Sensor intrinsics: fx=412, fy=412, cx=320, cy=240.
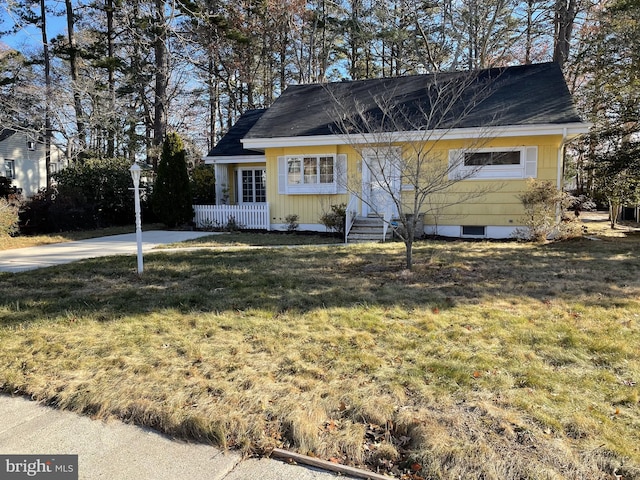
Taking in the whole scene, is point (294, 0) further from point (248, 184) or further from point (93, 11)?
point (248, 184)

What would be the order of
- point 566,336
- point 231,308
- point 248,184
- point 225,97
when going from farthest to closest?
point 225,97
point 248,184
point 231,308
point 566,336

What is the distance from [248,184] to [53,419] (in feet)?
46.4

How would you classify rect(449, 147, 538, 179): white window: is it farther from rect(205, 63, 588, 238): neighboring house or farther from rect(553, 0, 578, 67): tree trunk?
rect(553, 0, 578, 67): tree trunk

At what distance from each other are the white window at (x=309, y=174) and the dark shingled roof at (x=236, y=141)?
297cm

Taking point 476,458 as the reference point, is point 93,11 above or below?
above

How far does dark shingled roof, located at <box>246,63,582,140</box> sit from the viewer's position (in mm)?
10844

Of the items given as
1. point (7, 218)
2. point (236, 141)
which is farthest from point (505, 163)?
point (7, 218)

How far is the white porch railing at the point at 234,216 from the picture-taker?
13555 millimetres

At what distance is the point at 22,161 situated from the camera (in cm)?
3253

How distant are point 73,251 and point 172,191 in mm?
5357

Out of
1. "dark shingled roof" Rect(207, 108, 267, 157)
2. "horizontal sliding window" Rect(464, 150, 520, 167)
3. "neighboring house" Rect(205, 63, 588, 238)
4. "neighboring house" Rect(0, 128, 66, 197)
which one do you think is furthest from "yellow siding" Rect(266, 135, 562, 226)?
"neighboring house" Rect(0, 128, 66, 197)

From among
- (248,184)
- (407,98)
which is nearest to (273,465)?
(407,98)

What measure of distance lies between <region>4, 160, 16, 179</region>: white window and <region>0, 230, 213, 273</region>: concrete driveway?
85.3 ft

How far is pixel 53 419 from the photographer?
8.91 feet
